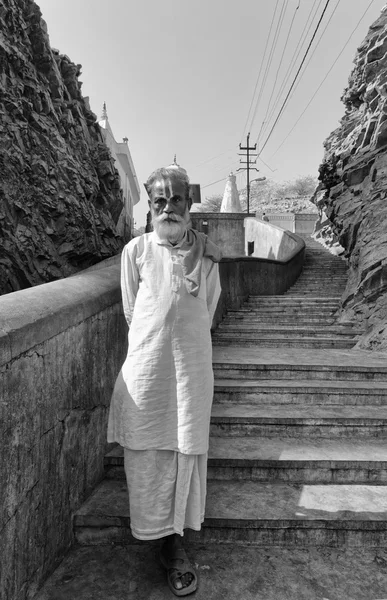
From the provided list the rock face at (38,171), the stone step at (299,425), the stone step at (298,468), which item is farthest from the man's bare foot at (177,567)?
the rock face at (38,171)

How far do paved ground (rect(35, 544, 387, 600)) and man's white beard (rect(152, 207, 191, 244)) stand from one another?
5.76 feet

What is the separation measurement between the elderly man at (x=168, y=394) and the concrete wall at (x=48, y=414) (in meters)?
0.33

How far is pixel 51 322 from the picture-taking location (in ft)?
5.66

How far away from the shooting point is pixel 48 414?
174cm

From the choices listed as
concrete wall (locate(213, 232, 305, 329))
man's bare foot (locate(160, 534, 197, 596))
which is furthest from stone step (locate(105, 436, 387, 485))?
concrete wall (locate(213, 232, 305, 329))

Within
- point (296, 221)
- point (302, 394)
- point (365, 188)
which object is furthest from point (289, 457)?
point (296, 221)

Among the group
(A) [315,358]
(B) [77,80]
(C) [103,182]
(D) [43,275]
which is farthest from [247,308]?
(B) [77,80]

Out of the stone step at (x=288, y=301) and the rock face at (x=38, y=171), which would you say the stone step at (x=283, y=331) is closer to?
the stone step at (x=288, y=301)

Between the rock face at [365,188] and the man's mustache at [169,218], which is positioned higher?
the rock face at [365,188]

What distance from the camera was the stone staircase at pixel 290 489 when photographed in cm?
192

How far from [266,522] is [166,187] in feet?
6.67

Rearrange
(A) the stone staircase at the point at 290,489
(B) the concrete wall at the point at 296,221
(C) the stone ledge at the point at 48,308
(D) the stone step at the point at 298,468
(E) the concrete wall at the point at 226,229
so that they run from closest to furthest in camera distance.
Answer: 1. (C) the stone ledge at the point at 48,308
2. (A) the stone staircase at the point at 290,489
3. (D) the stone step at the point at 298,468
4. (E) the concrete wall at the point at 226,229
5. (B) the concrete wall at the point at 296,221

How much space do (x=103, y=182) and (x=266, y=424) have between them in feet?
54.5

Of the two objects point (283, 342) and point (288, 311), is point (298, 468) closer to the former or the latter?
point (283, 342)
